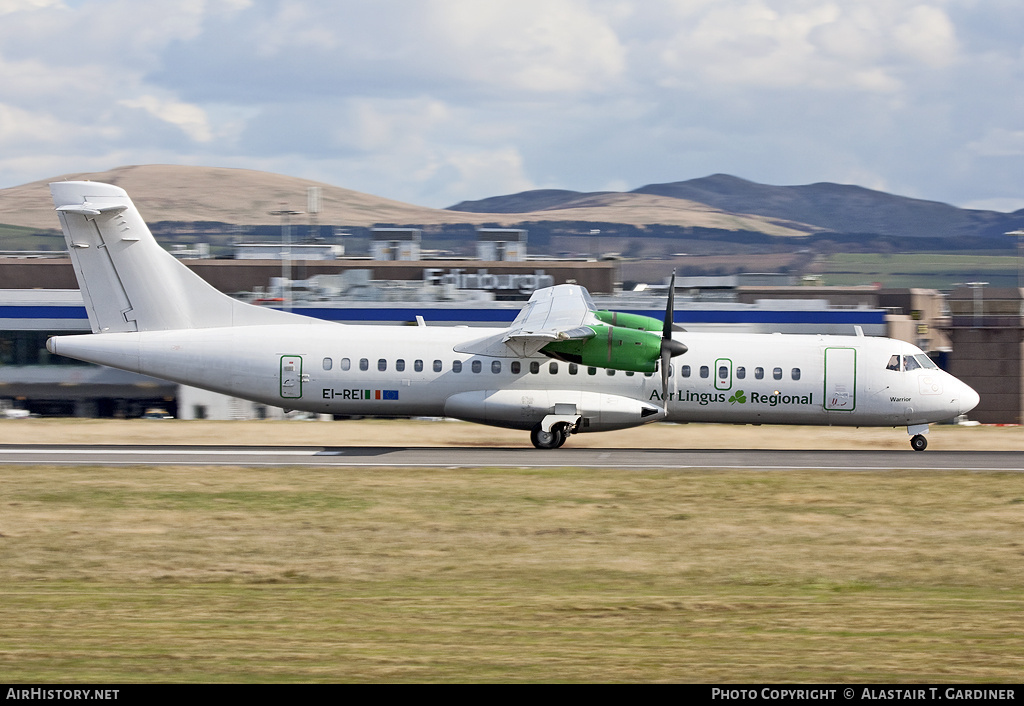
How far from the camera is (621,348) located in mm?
29328

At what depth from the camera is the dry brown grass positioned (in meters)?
34.7

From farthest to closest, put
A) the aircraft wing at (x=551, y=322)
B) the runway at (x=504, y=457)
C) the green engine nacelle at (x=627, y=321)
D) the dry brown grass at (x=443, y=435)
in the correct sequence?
the dry brown grass at (x=443, y=435)
the green engine nacelle at (x=627, y=321)
the aircraft wing at (x=551, y=322)
the runway at (x=504, y=457)

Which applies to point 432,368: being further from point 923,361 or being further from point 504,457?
point 923,361

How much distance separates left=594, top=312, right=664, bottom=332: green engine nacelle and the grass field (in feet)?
16.6

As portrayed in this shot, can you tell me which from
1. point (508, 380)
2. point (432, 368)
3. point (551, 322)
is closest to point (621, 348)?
point (551, 322)

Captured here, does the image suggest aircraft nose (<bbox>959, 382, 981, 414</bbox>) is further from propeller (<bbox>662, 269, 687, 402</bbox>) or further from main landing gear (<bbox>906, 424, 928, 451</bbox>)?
propeller (<bbox>662, 269, 687, 402</bbox>)

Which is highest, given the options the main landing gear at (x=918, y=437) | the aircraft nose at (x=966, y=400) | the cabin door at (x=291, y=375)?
the cabin door at (x=291, y=375)

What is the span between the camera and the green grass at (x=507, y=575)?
440 inches

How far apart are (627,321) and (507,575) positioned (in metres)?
14.3

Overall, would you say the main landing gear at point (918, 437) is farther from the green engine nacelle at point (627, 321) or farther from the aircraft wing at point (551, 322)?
the aircraft wing at point (551, 322)

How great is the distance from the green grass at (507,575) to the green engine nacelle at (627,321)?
503cm

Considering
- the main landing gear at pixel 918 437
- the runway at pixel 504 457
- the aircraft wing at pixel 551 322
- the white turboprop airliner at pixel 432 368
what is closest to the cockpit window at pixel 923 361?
the white turboprop airliner at pixel 432 368

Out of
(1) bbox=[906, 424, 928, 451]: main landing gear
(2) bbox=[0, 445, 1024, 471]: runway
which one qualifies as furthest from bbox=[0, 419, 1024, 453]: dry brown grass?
(2) bbox=[0, 445, 1024, 471]: runway
